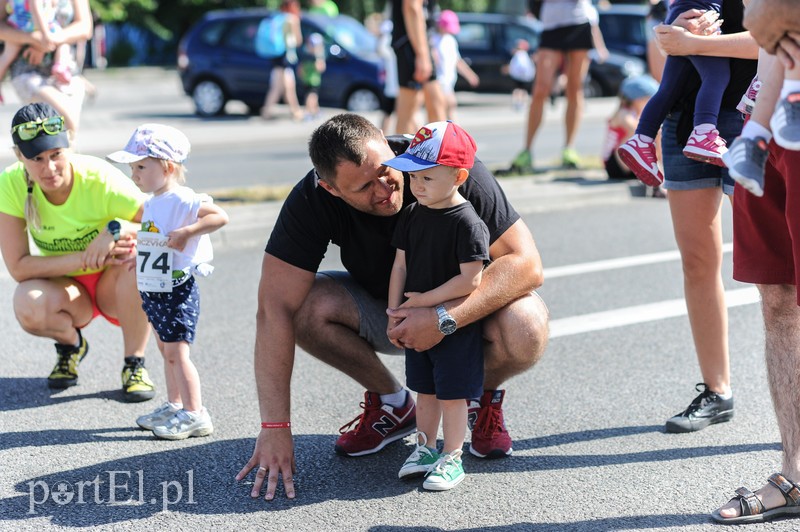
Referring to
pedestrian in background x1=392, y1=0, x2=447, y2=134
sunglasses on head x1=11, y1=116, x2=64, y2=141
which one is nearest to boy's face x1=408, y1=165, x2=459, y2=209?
sunglasses on head x1=11, y1=116, x2=64, y2=141

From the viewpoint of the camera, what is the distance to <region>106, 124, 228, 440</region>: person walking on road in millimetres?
4316

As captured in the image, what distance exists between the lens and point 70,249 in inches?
197

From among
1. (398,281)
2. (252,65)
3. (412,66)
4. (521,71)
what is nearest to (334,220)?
(398,281)

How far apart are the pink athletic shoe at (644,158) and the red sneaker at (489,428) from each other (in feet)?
3.40

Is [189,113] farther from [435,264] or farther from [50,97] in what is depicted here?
[435,264]

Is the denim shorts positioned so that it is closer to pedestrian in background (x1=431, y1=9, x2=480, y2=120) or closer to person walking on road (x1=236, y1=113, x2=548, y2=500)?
person walking on road (x1=236, y1=113, x2=548, y2=500)

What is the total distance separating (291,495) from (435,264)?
0.94 metres

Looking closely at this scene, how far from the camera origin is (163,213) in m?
4.36

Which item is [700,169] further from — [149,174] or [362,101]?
[362,101]

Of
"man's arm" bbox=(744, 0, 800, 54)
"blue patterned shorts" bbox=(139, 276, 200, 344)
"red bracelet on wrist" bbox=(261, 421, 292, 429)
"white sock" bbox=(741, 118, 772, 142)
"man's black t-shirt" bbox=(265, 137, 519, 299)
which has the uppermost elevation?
"man's arm" bbox=(744, 0, 800, 54)

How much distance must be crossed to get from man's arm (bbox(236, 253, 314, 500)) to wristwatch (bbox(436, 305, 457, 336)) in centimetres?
58

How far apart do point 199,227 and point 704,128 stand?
1.99 m

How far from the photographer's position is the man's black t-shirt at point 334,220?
13.0ft

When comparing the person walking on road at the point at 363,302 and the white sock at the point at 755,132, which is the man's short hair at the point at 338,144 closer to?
the person walking on road at the point at 363,302
